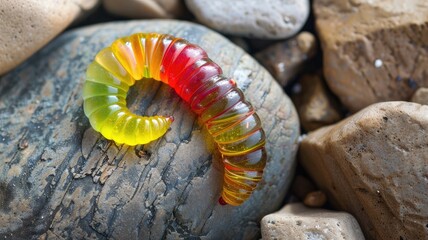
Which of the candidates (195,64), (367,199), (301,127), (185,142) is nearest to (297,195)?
(301,127)

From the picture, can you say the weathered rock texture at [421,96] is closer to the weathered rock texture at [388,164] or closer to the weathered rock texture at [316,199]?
the weathered rock texture at [388,164]

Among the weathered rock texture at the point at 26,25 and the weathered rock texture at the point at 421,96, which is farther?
the weathered rock texture at the point at 421,96

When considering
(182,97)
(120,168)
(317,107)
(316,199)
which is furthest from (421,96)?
(120,168)

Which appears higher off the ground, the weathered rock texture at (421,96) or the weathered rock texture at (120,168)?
the weathered rock texture at (120,168)

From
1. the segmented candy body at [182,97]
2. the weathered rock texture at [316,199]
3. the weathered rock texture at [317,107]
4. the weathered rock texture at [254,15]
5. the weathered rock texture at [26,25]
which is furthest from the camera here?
the weathered rock texture at [317,107]

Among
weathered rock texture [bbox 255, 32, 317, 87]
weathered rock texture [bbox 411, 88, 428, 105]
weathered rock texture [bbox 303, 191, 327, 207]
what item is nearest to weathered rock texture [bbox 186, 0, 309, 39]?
weathered rock texture [bbox 255, 32, 317, 87]

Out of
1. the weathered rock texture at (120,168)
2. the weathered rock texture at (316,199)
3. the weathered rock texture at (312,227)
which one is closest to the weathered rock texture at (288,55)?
the weathered rock texture at (120,168)

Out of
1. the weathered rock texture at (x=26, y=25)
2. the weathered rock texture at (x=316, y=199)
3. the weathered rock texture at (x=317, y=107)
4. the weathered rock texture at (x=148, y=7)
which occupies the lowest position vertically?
the weathered rock texture at (x=316, y=199)
